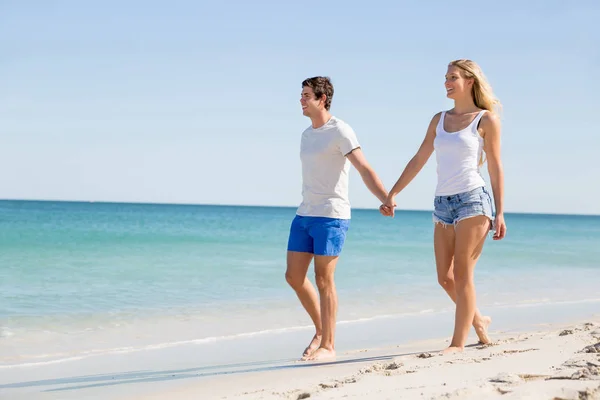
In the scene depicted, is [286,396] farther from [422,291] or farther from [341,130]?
[422,291]

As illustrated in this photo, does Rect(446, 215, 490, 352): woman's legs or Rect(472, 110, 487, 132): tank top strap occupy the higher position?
Rect(472, 110, 487, 132): tank top strap

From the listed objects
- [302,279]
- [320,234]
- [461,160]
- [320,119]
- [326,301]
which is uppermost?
[320,119]

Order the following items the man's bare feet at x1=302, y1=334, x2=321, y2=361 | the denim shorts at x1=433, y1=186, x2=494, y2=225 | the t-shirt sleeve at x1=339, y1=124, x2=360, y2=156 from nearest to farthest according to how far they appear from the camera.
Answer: the denim shorts at x1=433, y1=186, x2=494, y2=225
the t-shirt sleeve at x1=339, y1=124, x2=360, y2=156
the man's bare feet at x1=302, y1=334, x2=321, y2=361

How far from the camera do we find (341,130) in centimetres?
467

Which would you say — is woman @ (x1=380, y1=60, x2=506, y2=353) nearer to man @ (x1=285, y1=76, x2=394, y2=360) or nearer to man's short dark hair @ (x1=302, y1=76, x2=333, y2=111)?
man @ (x1=285, y1=76, x2=394, y2=360)

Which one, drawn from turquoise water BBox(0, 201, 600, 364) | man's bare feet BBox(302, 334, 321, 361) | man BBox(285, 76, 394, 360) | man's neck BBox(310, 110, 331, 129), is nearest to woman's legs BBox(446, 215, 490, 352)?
man BBox(285, 76, 394, 360)

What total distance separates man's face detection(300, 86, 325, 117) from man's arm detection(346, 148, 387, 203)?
0.39 meters

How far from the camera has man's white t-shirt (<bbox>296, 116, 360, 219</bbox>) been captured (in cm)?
466

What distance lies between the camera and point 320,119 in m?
4.79

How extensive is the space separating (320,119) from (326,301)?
3.93 ft

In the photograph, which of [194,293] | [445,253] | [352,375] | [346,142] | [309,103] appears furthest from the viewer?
[194,293]

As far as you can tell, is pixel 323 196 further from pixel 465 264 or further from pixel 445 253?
pixel 465 264

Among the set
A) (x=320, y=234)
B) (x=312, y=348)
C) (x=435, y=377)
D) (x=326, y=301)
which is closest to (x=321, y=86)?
(x=320, y=234)

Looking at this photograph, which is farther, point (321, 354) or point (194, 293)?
point (194, 293)
